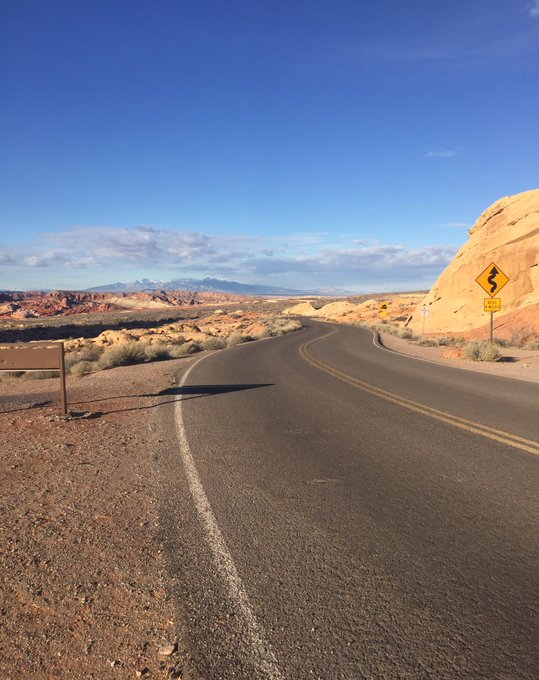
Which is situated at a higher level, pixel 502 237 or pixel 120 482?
pixel 502 237

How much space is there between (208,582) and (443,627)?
154 centimetres

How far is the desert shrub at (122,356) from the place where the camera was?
18375 mm

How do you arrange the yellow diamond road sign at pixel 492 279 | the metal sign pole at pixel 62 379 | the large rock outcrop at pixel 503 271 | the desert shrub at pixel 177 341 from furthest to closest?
the desert shrub at pixel 177 341
the large rock outcrop at pixel 503 271
the yellow diamond road sign at pixel 492 279
the metal sign pole at pixel 62 379

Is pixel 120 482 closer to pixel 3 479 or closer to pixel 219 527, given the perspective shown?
pixel 3 479

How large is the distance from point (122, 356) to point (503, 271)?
26.6 m

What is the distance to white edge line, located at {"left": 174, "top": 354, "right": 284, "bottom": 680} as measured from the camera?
2607mm

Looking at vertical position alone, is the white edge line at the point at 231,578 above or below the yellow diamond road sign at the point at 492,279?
below

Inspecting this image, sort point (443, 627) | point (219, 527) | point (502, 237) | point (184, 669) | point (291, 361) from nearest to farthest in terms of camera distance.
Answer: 1. point (184, 669)
2. point (443, 627)
3. point (219, 527)
4. point (291, 361)
5. point (502, 237)

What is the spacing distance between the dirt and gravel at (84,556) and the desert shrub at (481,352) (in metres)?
14.5

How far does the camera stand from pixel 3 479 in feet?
18.7

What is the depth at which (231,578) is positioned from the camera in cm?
344

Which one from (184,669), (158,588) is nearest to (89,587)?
(158,588)

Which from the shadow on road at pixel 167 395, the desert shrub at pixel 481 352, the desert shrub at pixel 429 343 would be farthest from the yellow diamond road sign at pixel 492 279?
the shadow on road at pixel 167 395

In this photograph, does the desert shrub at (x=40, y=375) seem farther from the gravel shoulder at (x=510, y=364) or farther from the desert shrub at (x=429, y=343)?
the desert shrub at (x=429, y=343)
